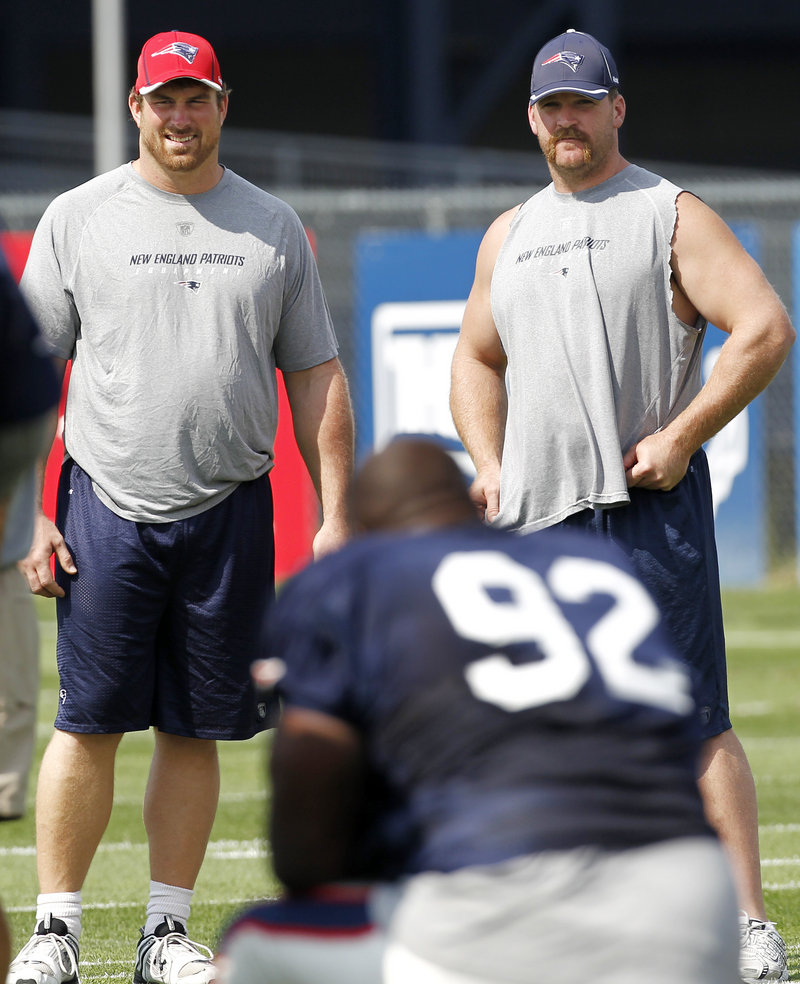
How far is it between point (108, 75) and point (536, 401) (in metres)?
11.1

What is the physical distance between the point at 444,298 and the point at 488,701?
11.1 metres

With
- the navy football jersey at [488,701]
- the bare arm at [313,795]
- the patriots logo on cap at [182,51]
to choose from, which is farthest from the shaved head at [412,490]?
the patriots logo on cap at [182,51]

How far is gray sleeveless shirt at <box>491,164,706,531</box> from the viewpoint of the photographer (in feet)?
14.5

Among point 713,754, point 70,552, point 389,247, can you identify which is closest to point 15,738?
point 70,552

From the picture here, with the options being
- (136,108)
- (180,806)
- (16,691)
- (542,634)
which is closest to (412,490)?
(542,634)

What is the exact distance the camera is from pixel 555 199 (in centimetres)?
464

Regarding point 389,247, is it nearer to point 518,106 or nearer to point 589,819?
point 589,819

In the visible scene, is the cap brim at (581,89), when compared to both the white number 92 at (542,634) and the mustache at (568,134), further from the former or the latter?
the white number 92 at (542,634)

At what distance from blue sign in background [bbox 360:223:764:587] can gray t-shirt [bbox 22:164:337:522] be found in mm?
8395

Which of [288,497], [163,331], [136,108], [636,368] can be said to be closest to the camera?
[636,368]

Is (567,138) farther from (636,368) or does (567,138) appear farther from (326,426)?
(326,426)

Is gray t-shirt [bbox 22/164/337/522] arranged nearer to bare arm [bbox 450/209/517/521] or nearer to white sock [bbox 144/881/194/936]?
bare arm [bbox 450/209/517/521]

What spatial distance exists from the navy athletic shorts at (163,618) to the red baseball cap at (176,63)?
42.3 inches

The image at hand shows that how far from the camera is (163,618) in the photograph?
4656 millimetres
